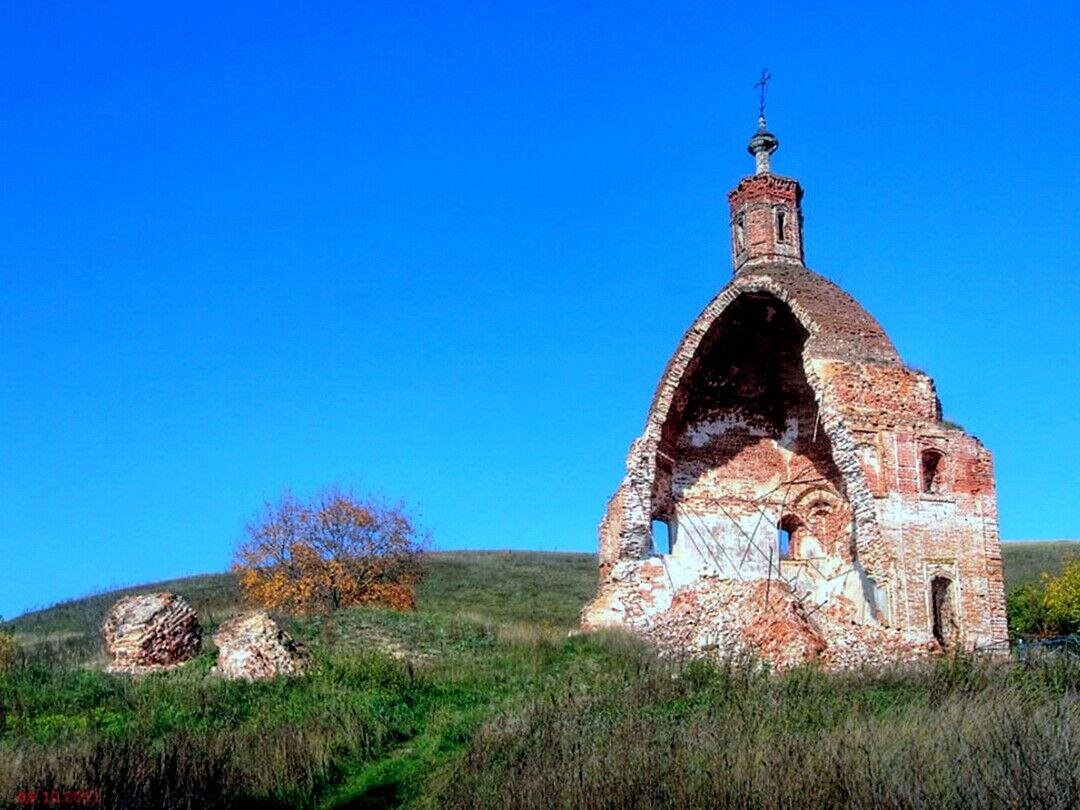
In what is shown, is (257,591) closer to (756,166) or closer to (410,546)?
(410,546)

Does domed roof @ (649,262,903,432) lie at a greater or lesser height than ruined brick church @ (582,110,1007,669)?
greater

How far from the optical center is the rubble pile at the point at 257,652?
14.6 m

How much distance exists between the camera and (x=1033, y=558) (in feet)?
189

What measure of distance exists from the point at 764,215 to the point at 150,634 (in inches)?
557

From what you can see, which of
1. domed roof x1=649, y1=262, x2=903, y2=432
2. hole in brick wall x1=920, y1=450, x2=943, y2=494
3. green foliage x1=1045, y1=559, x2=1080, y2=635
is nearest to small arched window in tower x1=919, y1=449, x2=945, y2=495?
hole in brick wall x1=920, y1=450, x2=943, y2=494

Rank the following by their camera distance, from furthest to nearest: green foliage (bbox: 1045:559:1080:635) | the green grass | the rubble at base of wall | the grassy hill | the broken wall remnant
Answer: the green grass → green foliage (bbox: 1045:559:1080:635) → the rubble at base of wall → the broken wall remnant → the grassy hill

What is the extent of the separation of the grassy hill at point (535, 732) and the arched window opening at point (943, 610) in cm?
498

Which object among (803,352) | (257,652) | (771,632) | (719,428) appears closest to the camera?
(257,652)

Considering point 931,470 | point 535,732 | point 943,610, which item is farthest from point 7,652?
point 931,470

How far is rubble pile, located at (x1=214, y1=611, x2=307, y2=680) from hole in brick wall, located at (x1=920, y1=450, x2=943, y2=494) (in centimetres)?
1034

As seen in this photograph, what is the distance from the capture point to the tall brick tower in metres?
22.4

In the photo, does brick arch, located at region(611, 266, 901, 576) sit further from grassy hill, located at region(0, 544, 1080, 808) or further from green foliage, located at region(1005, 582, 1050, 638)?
green foliage, located at region(1005, 582, 1050, 638)

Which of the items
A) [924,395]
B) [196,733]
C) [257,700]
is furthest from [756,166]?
[196,733]

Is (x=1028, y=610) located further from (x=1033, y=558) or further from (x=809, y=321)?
(x=1033, y=558)
